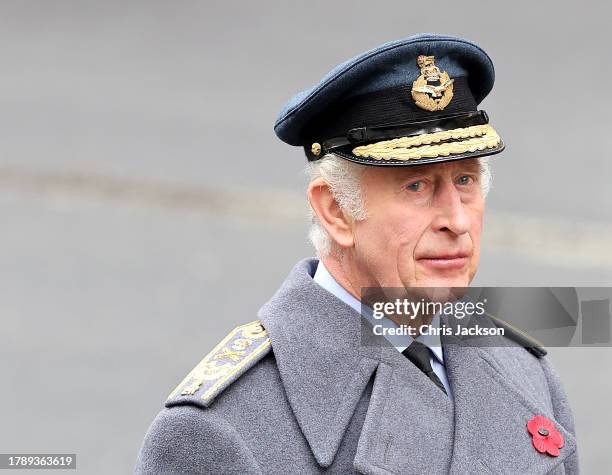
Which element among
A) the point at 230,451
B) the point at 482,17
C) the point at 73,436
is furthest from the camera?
the point at 482,17

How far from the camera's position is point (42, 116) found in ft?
36.2

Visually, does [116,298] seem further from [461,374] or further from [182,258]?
[461,374]

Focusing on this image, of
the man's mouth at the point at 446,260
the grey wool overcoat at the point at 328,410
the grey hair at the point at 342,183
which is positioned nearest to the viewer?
the grey wool overcoat at the point at 328,410

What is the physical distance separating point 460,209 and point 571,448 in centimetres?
70

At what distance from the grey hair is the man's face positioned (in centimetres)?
2

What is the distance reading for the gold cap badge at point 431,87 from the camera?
3678 millimetres

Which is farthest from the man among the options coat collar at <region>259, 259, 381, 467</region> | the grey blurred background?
the grey blurred background

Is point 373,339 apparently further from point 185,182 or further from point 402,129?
point 185,182

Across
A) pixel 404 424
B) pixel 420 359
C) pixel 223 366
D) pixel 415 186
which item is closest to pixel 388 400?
pixel 404 424

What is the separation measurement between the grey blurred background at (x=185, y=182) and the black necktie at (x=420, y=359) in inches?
139

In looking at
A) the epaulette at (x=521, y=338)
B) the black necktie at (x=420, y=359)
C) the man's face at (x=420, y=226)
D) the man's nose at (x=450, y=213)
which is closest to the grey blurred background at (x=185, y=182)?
the epaulette at (x=521, y=338)

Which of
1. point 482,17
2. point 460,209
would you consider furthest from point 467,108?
point 482,17

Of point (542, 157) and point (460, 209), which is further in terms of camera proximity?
point (542, 157)

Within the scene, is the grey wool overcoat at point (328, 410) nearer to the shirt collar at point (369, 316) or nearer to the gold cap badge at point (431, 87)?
the shirt collar at point (369, 316)
